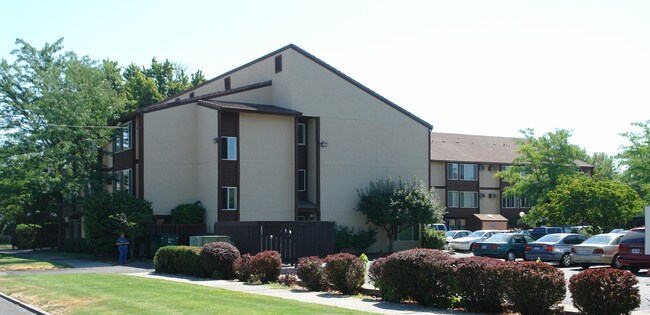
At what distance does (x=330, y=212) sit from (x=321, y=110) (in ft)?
19.7

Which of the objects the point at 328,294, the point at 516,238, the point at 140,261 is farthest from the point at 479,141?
the point at 328,294

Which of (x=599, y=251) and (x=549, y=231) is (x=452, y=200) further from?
(x=599, y=251)

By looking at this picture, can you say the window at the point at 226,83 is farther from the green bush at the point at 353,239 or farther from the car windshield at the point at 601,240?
the car windshield at the point at 601,240

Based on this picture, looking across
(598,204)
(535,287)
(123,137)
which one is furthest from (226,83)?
(535,287)

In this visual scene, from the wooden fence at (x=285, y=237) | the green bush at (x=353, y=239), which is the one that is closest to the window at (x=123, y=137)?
the green bush at (x=353, y=239)

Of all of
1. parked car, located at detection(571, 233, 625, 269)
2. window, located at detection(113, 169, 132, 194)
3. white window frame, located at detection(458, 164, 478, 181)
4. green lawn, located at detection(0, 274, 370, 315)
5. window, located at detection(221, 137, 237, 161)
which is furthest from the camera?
white window frame, located at detection(458, 164, 478, 181)

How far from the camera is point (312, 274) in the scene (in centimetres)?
1922

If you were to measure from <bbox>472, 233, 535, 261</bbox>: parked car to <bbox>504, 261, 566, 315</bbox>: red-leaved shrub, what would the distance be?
2053 cm

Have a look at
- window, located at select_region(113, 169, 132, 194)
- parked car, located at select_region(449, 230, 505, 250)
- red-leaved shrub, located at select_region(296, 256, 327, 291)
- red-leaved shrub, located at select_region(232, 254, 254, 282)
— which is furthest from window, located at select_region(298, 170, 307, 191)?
red-leaved shrub, located at select_region(296, 256, 327, 291)

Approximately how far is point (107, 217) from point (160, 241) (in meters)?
2.97

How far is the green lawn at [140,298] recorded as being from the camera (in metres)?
14.6

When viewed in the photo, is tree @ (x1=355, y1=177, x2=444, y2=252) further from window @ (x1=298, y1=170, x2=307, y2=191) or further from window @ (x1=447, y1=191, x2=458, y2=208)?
window @ (x1=447, y1=191, x2=458, y2=208)

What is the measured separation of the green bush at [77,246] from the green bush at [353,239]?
46.8 feet

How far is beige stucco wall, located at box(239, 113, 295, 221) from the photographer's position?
39.0 metres
